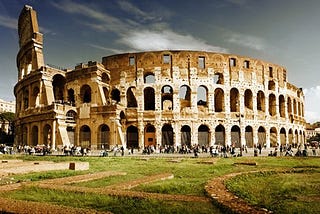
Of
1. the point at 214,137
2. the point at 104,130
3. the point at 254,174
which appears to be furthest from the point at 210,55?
the point at 254,174

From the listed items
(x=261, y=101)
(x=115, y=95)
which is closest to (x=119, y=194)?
(x=115, y=95)

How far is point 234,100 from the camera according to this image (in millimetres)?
37844

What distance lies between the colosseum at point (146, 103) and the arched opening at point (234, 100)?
12 centimetres

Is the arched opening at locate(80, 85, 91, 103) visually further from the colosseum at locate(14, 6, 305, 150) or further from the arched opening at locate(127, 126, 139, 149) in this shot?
the arched opening at locate(127, 126, 139, 149)

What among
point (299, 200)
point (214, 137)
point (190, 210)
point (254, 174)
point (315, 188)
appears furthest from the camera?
point (214, 137)

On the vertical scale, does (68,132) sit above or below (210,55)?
below

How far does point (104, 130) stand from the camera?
109 feet

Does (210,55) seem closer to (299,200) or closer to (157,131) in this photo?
(157,131)

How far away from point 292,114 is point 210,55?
16.0 m

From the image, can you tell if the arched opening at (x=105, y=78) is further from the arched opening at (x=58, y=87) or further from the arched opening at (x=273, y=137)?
the arched opening at (x=273, y=137)

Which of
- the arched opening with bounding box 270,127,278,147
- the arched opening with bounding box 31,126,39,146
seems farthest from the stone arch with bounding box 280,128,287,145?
the arched opening with bounding box 31,126,39,146

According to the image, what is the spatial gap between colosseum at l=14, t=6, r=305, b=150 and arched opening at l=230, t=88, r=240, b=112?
0.39 feet

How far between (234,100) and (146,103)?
10868mm

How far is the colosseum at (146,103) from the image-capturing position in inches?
1282
